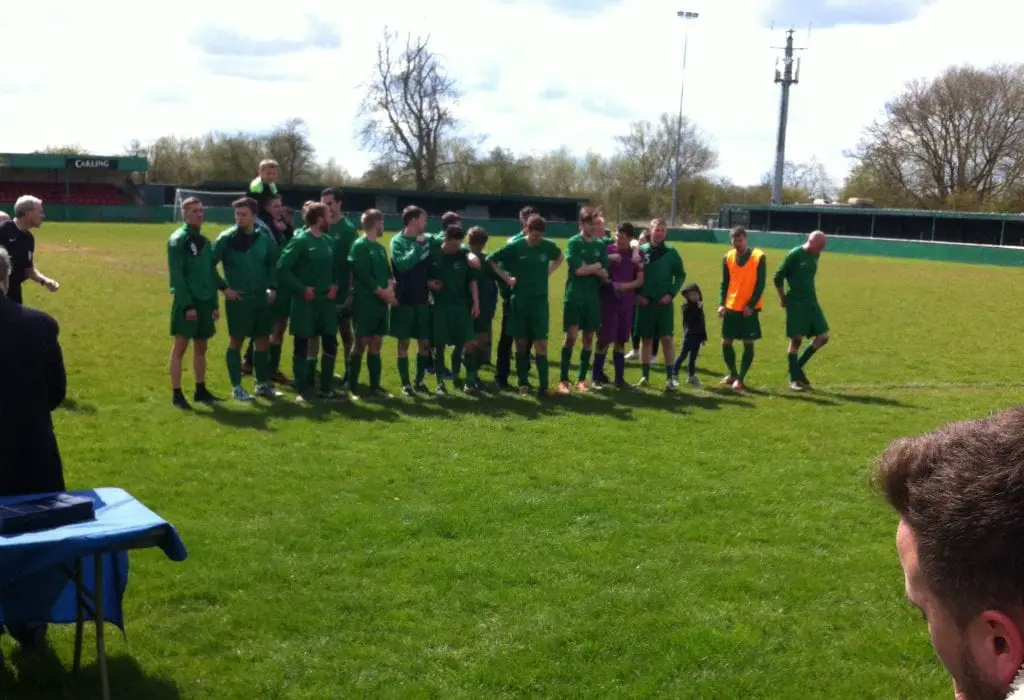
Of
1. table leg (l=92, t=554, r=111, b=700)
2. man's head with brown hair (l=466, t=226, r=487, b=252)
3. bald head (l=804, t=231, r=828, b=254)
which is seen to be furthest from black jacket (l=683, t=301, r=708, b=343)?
table leg (l=92, t=554, r=111, b=700)

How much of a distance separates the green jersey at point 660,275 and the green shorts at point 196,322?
4.89 metres

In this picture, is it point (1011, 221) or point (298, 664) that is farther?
point (1011, 221)

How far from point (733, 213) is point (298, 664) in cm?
5618

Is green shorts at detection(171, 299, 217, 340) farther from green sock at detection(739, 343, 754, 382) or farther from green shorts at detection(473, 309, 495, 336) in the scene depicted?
green sock at detection(739, 343, 754, 382)

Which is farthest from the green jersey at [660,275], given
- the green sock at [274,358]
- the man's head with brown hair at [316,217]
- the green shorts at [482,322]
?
the green sock at [274,358]

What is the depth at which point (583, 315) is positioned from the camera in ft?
34.2

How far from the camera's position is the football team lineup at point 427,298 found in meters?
9.38

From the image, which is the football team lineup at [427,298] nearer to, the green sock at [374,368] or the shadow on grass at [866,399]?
the green sock at [374,368]

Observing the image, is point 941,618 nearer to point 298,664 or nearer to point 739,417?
point 298,664

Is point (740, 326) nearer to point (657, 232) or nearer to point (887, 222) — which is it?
point (657, 232)

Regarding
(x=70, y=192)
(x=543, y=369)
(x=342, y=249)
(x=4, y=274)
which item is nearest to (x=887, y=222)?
(x=543, y=369)

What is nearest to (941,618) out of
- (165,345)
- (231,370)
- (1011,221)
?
(231,370)

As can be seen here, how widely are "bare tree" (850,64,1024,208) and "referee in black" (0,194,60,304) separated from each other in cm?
5731

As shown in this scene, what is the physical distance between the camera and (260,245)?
31.1 feet
